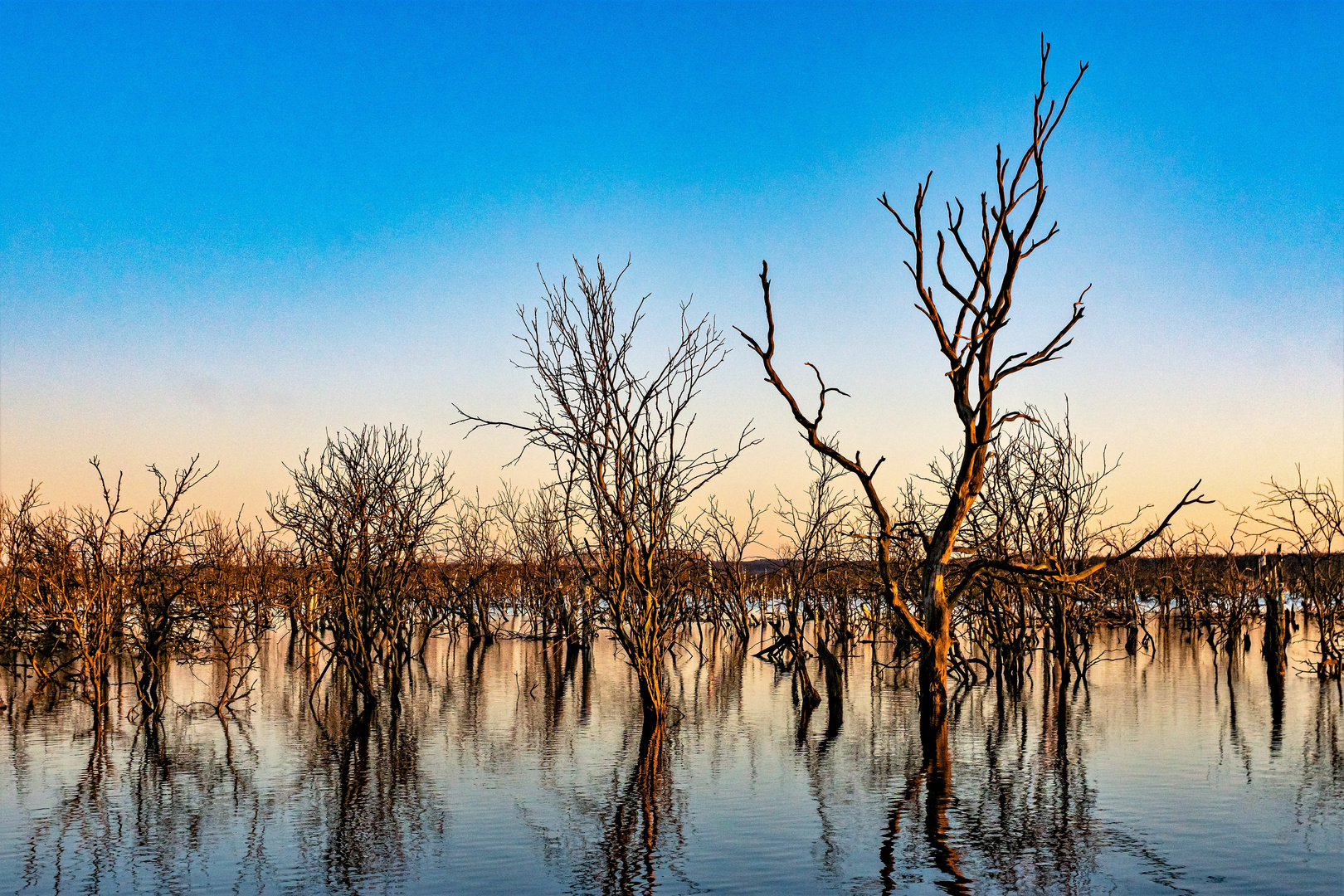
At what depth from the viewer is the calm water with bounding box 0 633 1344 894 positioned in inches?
342

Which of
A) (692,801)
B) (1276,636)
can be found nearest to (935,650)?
(692,801)

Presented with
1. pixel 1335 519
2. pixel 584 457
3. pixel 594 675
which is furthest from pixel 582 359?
pixel 1335 519

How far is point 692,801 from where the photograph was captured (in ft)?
37.8

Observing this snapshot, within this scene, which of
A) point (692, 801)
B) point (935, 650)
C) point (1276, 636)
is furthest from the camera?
point (1276, 636)

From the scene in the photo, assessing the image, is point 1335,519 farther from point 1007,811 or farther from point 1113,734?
point 1007,811

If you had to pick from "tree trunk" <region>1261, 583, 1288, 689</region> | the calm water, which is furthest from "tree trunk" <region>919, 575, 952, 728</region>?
"tree trunk" <region>1261, 583, 1288, 689</region>

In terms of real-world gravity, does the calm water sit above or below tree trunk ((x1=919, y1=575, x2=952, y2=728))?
below

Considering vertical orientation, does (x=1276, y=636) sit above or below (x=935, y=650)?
below

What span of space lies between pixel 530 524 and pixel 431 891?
32.1 meters

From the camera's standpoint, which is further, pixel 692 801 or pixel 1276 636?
pixel 1276 636

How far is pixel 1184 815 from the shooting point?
10.6 m

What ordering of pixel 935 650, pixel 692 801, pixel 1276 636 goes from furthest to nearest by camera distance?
1. pixel 1276 636
2. pixel 935 650
3. pixel 692 801

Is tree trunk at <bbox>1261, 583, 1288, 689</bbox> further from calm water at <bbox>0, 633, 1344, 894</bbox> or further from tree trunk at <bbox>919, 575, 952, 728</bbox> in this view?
tree trunk at <bbox>919, 575, 952, 728</bbox>

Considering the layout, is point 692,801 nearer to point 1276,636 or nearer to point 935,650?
point 935,650
